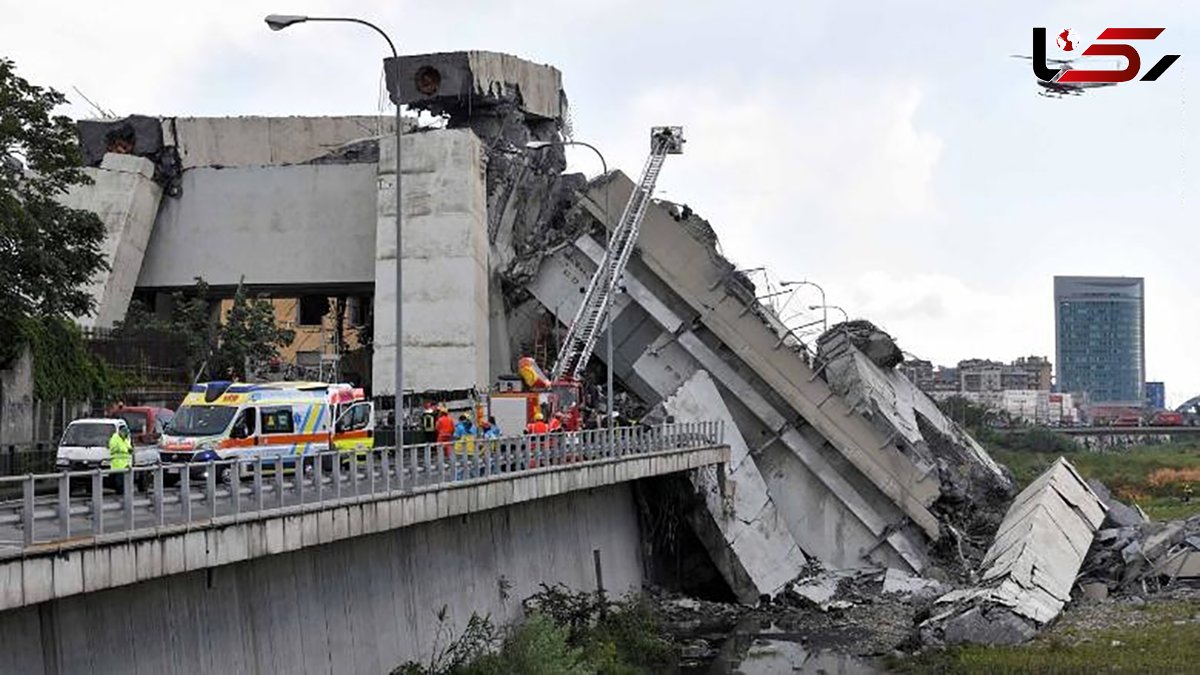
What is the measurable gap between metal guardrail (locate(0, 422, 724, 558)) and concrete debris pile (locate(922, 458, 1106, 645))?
966cm

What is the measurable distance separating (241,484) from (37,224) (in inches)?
540

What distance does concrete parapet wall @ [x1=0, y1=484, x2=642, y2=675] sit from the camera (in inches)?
693

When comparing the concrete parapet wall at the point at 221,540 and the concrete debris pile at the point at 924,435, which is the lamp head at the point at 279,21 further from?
the concrete debris pile at the point at 924,435

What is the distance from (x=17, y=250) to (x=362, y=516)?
574 inches

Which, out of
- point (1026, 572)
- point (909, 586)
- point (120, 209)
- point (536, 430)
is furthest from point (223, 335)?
point (1026, 572)

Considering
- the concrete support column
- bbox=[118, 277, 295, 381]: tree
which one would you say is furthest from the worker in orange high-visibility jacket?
bbox=[118, 277, 295, 381]: tree

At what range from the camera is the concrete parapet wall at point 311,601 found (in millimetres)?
17609

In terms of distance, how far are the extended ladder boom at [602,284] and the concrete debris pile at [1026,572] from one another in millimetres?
14376

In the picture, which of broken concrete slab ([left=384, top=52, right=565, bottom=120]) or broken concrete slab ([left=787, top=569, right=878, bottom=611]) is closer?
broken concrete slab ([left=787, top=569, right=878, bottom=611])

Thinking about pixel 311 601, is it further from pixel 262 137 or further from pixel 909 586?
pixel 262 137

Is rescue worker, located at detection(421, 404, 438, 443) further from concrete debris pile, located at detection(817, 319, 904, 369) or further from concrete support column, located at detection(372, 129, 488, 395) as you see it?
concrete debris pile, located at detection(817, 319, 904, 369)

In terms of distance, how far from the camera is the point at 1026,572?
135 ft

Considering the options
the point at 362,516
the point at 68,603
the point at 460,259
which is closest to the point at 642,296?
the point at 460,259

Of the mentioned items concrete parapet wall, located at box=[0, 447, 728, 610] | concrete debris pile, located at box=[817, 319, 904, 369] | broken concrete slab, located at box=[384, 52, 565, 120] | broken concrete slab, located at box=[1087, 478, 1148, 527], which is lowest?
broken concrete slab, located at box=[1087, 478, 1148, 527]
